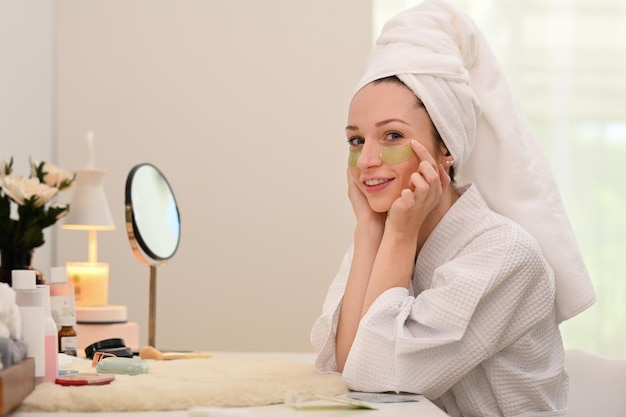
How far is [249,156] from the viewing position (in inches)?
129

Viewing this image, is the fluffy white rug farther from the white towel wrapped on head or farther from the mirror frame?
the mirror frame

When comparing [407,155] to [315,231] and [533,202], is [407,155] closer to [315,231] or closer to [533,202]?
[533,202]

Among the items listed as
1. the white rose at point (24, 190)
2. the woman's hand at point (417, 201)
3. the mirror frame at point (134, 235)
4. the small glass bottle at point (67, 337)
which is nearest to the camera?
the woman's hand at point (417, 201)

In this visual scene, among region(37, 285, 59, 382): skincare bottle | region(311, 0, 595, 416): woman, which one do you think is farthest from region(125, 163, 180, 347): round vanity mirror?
region(37, 285, 59, 382): skincare bottle

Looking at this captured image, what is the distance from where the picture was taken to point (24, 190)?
1516mm

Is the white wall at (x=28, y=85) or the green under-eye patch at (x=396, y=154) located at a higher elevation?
the white wall at (x=28, y=85)

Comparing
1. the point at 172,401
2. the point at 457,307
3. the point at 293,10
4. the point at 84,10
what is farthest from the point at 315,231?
the point at 172,401

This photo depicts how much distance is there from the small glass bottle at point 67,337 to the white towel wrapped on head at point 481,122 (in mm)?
711

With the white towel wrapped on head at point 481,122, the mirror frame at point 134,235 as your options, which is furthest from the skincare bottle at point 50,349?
the mirror frame at point 134,235

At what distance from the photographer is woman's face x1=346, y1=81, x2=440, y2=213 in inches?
56.8

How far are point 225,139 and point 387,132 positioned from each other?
1.87 m

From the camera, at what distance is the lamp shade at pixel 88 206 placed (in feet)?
8.13

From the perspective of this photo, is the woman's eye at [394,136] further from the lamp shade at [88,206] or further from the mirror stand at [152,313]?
the lamp shade at [88,206]

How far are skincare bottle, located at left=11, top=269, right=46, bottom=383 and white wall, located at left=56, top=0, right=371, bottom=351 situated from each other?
214cm
